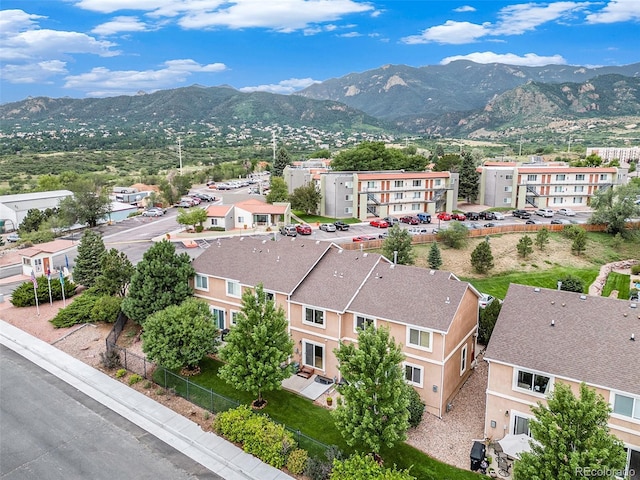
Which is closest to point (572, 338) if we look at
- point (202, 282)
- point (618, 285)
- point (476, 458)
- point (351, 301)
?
point (476, 458)

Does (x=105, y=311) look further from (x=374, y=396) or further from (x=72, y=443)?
(x=374, y=396)

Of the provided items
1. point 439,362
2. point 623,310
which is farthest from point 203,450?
point 623,310

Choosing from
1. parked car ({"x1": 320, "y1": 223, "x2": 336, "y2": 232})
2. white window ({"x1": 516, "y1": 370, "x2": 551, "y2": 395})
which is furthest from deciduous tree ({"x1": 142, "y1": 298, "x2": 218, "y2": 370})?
parked car ({"x1": 320, "y1": 223, "x2": 336, "y2": 232})

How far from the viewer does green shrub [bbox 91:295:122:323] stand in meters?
37.0

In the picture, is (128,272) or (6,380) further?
(128,272)

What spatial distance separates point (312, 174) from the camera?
8962 centimetres

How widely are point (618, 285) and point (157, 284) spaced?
47.9 meters

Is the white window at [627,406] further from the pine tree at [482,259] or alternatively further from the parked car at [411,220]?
the parked car at [411,220]

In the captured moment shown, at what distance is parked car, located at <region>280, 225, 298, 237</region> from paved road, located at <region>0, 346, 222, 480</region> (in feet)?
133

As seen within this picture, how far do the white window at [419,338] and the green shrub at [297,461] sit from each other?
878cm

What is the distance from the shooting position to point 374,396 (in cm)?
2083

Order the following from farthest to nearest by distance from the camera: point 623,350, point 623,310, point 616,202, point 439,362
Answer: point 616,202, point 439,362, point 623,310, point 623,350

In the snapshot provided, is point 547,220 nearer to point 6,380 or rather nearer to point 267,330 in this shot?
point 267,330

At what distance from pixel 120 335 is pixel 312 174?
58.9 metres
